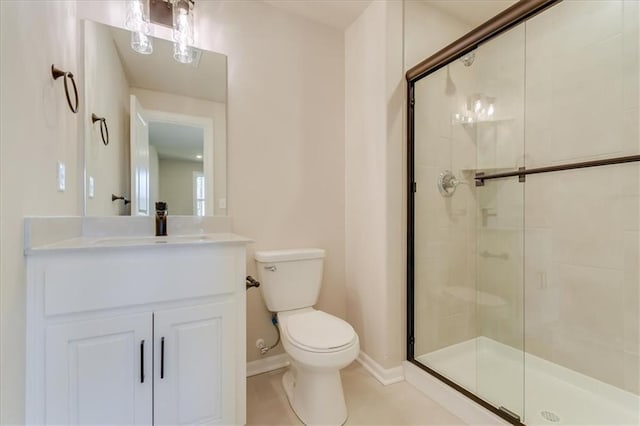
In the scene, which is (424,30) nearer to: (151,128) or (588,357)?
(151,128)

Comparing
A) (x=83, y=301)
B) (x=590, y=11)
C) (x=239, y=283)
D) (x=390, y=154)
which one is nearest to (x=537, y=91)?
(x=590, y=11)

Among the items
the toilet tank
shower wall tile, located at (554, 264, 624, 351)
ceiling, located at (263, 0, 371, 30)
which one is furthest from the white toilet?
ceiling, located at (263, 0, 371, 30)

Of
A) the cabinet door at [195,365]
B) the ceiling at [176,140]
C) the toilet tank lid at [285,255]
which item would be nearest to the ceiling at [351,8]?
the ceiling at [176,140]

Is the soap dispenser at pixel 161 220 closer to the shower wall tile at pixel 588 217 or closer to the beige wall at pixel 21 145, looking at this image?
the beige wall at pixel 21 145

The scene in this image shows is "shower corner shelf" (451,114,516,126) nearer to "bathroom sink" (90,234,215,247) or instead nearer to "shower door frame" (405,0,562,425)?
"shower door frame" (405,0,562,425)

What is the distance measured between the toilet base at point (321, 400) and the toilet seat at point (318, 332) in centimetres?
13

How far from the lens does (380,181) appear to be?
1813mm

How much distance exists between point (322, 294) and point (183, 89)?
1.59 meters

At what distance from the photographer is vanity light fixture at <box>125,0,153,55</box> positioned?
1.52 metres

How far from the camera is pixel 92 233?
1436 millimetres

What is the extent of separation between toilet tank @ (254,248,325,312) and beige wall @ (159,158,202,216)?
0.51 m

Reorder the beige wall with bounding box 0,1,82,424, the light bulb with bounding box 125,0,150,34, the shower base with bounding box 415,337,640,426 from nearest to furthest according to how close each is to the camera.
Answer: the beige wall with bounding box 0,1,82,424 → the shower base with bounding box 415,337,640,426 → the light bulb with bounding box 125,0,150,34

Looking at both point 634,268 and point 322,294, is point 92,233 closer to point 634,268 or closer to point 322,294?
point 322,294

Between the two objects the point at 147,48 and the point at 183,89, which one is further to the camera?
the point at 183,89
